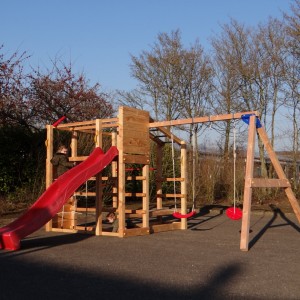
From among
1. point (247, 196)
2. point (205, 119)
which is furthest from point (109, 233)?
point (247, 196)

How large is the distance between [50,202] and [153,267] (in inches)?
127

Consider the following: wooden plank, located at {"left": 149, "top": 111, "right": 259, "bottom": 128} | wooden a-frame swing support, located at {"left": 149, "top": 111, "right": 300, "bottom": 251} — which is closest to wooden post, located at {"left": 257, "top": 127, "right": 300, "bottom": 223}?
wooden a-frame swing support, located at {"left": 149, "top": 111, "right": 300, "bottom": 251}

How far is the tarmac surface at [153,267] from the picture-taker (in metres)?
5.98

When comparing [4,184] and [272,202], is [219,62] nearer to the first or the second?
[272,202]

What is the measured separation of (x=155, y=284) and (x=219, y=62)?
19034mm

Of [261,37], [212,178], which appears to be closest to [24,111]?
[212,178]

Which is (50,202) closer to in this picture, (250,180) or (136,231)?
(136,231)

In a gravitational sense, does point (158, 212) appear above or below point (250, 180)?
below

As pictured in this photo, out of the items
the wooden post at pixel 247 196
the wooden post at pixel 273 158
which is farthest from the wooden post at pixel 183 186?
the wooden post at pixel 247 196

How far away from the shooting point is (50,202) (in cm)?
1003

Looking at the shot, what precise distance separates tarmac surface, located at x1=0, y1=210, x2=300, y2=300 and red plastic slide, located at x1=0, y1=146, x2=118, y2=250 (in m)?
0.35

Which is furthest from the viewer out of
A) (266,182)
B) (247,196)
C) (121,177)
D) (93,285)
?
(121,177)

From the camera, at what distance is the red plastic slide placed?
30.0ft

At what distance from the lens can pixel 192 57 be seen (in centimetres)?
2859
